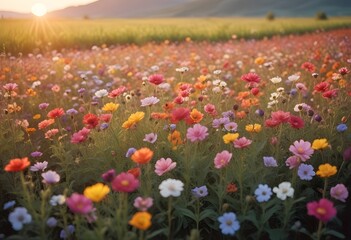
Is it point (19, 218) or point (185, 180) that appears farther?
point (185, 180)

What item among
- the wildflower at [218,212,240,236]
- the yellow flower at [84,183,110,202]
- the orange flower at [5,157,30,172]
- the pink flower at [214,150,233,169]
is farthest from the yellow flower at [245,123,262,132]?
the orange flower at [5,157,30,172]

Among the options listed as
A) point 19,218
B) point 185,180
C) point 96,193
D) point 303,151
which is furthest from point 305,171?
point 19,218

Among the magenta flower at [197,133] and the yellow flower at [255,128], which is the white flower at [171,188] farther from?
the yellow flower at [255,128]

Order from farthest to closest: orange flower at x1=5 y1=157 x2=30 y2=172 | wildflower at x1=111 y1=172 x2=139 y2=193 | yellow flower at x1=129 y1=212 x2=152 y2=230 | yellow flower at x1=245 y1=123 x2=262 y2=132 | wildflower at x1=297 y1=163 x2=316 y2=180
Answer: yellow flower at x1=245 y1=123 x2=262 y2=132
wildflower at x1=297 y1=163 x2=316 y2=180
orange flower at x1=5 y1=157 x2=30 y2=172
wildflower at x1=111 y1=172 x2=139 y2=193
yellow flower at x1=129 y1=212 x2=152 y2=230

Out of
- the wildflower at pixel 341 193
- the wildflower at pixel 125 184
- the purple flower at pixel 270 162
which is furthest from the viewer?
the purple flower at pixel 270 162

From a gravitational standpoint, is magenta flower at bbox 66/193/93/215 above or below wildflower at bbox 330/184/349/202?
above

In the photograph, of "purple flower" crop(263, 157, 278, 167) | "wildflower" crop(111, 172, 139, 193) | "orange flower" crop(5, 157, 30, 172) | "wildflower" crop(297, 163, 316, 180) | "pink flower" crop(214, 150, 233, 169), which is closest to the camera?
"wildflower" crop(111, 172, 139, 193)

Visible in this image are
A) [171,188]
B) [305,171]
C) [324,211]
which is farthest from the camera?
[305,171]

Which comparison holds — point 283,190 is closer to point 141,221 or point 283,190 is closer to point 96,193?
point 141,221

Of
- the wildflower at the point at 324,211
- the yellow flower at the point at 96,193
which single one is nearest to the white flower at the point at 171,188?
the yellow flower at the point at 96,193

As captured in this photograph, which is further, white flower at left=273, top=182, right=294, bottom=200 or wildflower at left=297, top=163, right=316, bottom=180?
wildflower at left=297, top=163, right=316, bottom=180

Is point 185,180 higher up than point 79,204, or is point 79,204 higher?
point 79,204

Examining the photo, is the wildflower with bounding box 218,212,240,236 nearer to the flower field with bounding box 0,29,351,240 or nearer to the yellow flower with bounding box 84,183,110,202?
the flower field with bounding box 0,29,351,240

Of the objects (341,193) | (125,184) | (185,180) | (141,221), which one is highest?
(125,184)
